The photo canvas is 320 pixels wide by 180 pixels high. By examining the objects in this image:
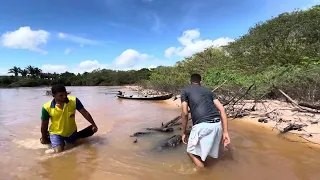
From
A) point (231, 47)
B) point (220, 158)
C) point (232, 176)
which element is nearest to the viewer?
point (232, 176)

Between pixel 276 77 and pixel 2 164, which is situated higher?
pixel 276 77

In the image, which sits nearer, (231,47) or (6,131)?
(6,131)

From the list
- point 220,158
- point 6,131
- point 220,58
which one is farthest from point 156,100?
point 220,158

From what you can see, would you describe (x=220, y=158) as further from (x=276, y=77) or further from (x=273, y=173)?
(x=276, y=77)

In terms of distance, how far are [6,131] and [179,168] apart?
756 cm

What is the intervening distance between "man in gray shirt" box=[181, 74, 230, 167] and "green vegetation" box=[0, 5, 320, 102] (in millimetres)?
4885

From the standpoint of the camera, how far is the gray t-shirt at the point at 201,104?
4.48 meters

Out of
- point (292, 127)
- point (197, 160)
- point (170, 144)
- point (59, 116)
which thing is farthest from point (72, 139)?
point (292, 127)

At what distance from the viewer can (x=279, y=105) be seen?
1124cm

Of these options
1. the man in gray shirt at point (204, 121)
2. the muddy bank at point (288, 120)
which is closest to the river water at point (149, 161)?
the man in gray shirt at point (204, 121)

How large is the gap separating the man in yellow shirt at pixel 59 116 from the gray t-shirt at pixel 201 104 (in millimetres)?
2646

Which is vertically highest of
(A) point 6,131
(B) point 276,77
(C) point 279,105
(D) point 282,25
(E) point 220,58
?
(D) point 282,25

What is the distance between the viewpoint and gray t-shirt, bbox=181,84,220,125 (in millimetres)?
4479

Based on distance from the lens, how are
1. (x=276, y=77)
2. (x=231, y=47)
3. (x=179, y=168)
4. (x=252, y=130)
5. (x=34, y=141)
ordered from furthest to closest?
1. (x=231, y=47)
2. (x=276, y=77)
3. (x=252, y=130)
4. (x=34, y=141)
5. (x=179, y=168)
